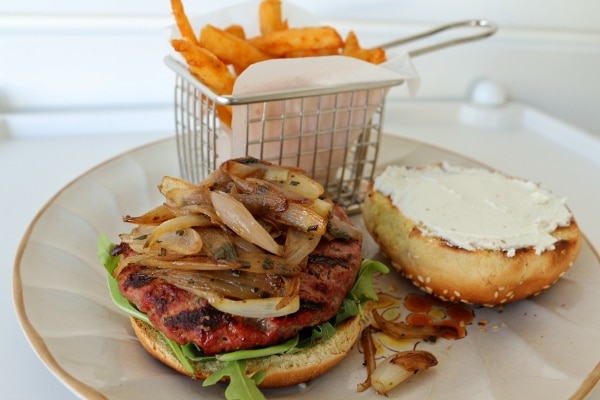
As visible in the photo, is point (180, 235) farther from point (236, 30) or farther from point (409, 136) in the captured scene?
point (409, 136)

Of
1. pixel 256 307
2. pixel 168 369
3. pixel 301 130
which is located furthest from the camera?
pixel 301 130

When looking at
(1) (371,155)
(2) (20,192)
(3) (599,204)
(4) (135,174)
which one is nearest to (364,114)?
(1) (371,155)

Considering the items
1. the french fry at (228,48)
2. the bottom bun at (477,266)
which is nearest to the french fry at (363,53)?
the french fry at (228,48)

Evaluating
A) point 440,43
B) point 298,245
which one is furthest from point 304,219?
point 440,43

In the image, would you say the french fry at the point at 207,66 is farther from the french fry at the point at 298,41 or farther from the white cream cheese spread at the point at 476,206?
the white cream cheese spread at the point at 476,206

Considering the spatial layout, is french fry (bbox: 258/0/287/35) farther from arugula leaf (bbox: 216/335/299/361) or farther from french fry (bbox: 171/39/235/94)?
arugula leaf (bbox: 216/335/299/361)
